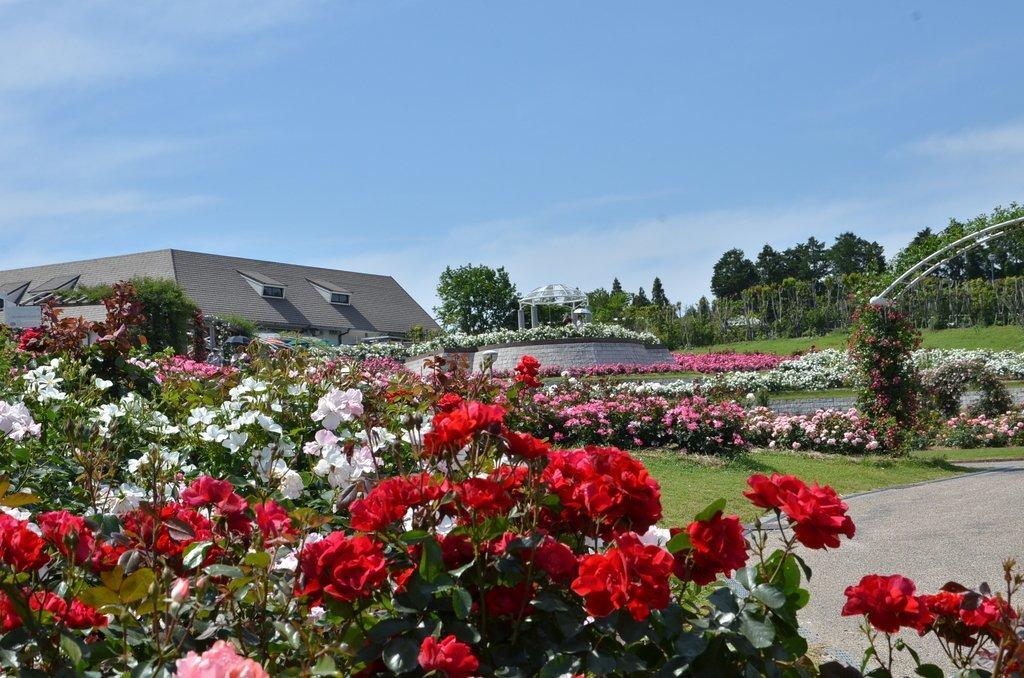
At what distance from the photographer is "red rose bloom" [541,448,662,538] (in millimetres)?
1802

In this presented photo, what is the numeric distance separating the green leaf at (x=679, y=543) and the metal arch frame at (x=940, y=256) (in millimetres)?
11951

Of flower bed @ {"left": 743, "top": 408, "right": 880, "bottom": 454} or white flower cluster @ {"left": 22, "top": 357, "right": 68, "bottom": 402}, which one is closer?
white flower cluster @ {"left": 22, "top": 357, "right": 68, "bottom": 402}

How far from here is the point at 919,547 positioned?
20.5ft

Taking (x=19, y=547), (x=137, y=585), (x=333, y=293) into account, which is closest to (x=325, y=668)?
(x=137, y=585)

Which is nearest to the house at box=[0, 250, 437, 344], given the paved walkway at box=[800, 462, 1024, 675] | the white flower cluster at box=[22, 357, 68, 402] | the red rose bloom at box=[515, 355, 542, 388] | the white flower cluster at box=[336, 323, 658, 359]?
the white flower cluster at box=[336, 323, 658, 359]

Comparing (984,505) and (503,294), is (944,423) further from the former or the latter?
(503,294)

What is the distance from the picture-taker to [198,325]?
58.5 ft

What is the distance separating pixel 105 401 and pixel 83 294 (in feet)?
68.5

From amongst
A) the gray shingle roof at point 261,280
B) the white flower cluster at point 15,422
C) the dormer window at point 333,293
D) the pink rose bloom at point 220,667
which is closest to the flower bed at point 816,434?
→ the white flower cluster at point 15,422

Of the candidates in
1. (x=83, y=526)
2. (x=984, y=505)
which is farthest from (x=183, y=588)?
(x=984, y=505)

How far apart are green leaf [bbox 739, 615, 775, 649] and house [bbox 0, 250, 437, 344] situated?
132 ft

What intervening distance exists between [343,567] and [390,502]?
10.0 inches

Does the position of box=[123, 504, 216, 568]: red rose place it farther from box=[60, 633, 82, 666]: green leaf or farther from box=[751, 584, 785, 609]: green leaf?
box=[751, 584, 785, 609]: green leaf

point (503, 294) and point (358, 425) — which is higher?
point (503, 294)
